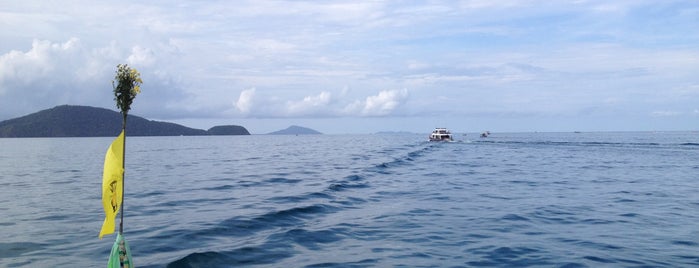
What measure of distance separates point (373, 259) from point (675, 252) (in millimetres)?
10069

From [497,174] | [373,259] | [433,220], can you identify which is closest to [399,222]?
[433,220]

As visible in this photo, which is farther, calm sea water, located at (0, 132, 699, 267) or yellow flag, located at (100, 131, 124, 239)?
calm sea water, located at (0, 132, 699, 267)

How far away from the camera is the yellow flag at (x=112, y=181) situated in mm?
7988

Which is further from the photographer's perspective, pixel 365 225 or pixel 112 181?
pixel 365 225

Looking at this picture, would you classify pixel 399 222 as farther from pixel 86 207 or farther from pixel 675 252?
pixel 86 207

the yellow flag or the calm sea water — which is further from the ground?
the yellow flag

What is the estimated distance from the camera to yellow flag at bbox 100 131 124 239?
26.2 feet

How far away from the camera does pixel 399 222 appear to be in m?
21.2

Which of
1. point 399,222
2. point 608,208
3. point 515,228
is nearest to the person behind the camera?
point 515,228

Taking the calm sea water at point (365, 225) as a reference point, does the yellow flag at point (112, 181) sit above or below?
above

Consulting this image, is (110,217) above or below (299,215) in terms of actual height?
above

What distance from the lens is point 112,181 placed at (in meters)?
8.03

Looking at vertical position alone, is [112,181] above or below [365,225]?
above

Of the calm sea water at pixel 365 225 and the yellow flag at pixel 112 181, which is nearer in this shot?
the yellow flag at pixel 112 181
